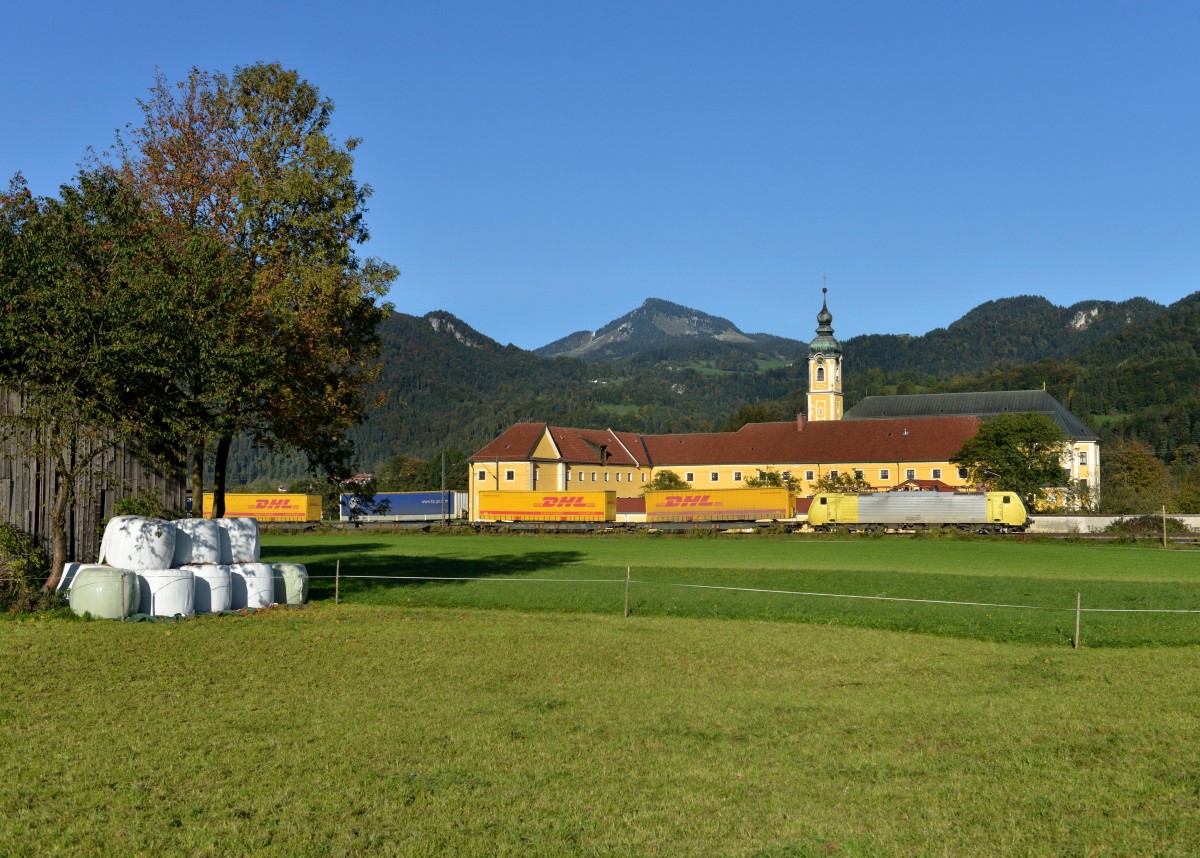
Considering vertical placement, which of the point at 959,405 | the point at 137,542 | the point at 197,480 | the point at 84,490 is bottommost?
the point at 137,542

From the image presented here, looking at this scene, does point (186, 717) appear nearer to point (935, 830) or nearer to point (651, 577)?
point (935, 830)

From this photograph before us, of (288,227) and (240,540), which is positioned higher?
(288,227)

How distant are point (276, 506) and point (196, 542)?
66.4 meters

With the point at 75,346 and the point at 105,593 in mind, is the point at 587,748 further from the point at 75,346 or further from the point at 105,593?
the point at 75,346

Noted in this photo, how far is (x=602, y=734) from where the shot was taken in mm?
10664

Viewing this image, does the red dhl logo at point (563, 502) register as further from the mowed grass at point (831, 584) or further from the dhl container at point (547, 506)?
the mowed grass at point (831, 584)

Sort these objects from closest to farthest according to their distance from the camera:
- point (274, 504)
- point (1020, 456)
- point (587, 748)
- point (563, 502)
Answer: point (587, 748) < point (563, 502) < point (274, 504) < point (1020, 456)

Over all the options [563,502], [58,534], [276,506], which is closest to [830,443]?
[563,502]

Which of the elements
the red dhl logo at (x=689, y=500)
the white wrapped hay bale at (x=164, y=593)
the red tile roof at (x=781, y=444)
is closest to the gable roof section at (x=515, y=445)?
the red tile roof at (x=781, y=444)

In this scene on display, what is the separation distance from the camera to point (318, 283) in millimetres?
25719

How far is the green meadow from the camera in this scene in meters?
7.66

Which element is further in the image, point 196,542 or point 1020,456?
point 1020,456

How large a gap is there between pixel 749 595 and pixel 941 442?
8358 cm

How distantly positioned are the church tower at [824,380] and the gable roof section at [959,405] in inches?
111
